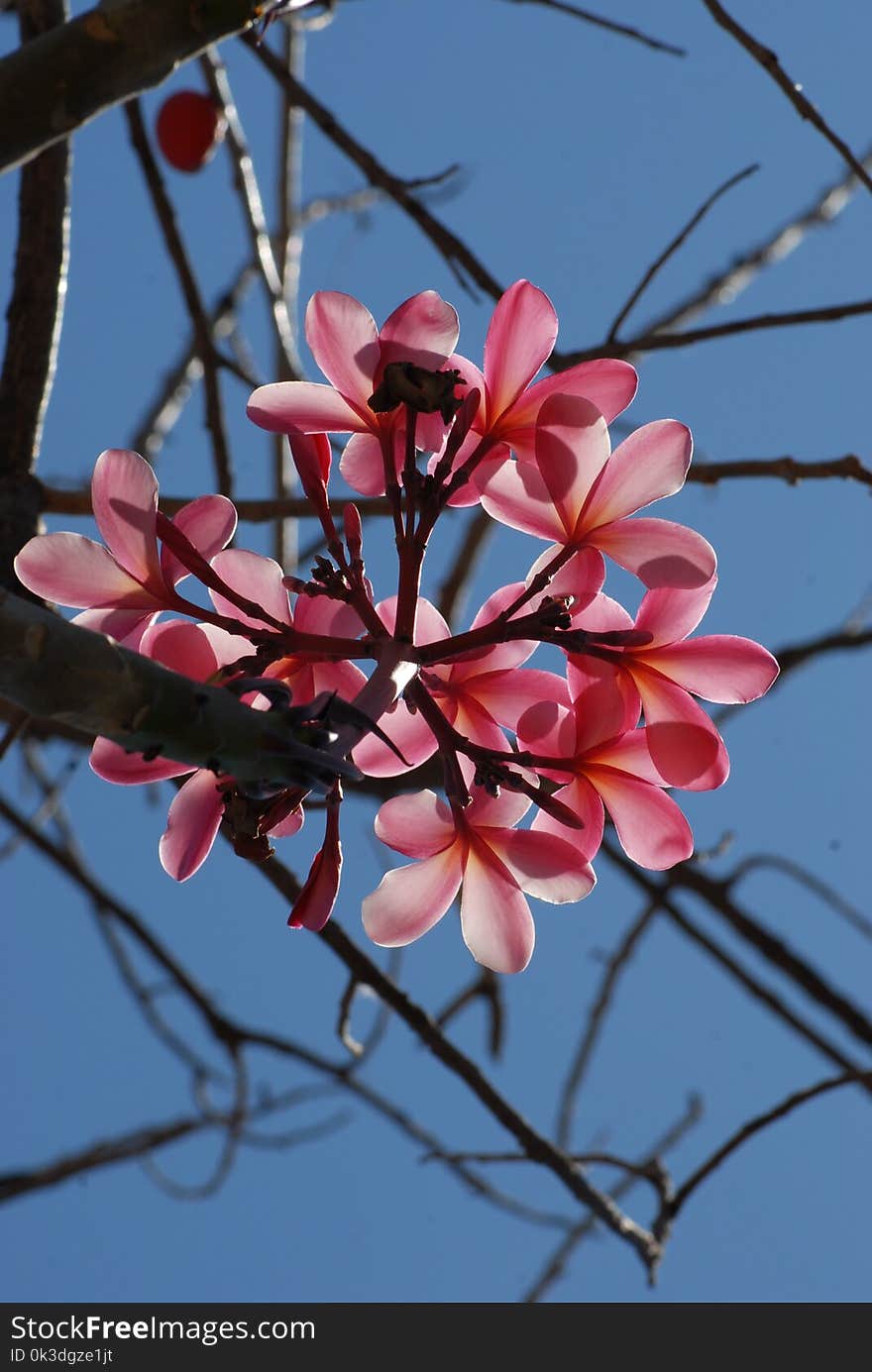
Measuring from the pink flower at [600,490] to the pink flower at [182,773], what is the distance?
0.65 ft

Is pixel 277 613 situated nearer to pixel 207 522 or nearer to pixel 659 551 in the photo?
pixel 207 522

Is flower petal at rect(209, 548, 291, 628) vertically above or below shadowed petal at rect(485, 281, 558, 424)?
below

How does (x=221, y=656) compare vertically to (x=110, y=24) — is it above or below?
below

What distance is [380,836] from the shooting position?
2.64 feet

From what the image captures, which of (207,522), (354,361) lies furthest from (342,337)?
(207,522)

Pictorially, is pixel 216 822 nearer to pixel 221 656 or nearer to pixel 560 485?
pixel 221 656

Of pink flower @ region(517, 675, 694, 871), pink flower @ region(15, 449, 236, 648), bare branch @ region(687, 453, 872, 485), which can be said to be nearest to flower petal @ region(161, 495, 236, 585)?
pink flower @ region(15, 449, 236, 648)

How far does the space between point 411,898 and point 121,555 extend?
0.27 meters

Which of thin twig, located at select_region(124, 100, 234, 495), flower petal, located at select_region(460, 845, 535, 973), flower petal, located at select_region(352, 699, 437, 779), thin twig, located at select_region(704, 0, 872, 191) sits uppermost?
thin twig, located at select_region(124, 100, 234, 495)

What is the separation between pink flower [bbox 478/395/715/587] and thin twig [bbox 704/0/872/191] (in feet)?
1.65

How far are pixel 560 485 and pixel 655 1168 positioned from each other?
0.91 m

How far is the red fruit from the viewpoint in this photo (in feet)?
6.32

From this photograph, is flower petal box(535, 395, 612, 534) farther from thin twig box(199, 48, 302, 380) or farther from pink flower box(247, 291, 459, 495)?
thin twig box(199, 48, 302, 380)
